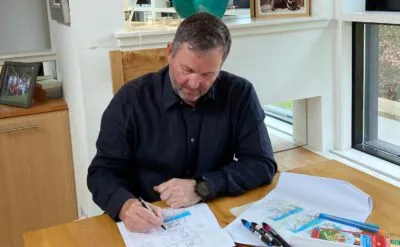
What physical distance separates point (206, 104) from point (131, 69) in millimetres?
657

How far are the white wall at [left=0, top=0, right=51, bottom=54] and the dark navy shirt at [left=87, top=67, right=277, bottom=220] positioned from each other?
52.1 inches

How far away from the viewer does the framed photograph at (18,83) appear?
241 cm

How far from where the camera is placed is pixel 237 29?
2.25 metres

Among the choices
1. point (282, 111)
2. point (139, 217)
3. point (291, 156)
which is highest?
point (139, 217)

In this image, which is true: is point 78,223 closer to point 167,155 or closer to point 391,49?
point 167,155

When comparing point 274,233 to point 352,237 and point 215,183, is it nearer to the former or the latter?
point 352,237

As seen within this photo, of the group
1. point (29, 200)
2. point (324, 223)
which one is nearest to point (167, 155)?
point (324, 223)

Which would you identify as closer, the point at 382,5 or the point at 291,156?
the point at 382,5

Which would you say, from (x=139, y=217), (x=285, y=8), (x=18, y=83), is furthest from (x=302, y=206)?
→ (x=18, y=83)

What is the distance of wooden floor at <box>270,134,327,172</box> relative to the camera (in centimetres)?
251

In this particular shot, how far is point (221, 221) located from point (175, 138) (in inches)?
14.5

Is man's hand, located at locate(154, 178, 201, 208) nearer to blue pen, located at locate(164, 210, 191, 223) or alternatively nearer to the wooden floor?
blue pen, located at locate(164, 210, 191, 223)

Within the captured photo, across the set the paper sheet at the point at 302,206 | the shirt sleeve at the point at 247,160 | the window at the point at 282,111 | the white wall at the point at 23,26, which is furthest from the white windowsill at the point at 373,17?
the white wall at the point at 23,26

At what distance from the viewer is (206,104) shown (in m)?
1.55
